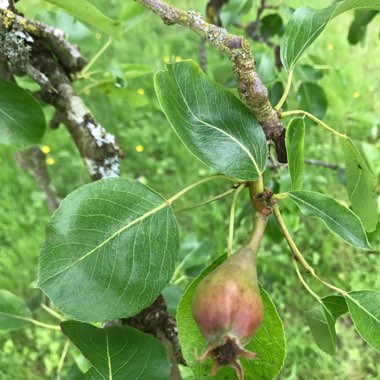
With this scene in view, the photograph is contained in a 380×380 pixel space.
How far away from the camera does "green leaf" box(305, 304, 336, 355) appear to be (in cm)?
75

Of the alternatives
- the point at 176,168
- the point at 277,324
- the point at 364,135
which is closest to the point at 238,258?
the point at 277,324

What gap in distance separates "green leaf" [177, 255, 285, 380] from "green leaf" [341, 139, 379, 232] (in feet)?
0.95

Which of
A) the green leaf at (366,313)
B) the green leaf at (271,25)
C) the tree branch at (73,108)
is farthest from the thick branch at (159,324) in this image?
the green leaf at (271,25)

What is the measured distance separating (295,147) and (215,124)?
11cm

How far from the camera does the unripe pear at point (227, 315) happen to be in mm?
459

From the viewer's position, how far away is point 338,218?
0.68 m

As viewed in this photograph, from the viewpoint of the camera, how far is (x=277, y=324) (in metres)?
0.61

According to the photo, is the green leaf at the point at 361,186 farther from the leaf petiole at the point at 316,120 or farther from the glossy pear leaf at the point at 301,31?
the glossy pear leaf at the point at 301,31

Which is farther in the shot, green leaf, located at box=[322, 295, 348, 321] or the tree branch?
the tree branch

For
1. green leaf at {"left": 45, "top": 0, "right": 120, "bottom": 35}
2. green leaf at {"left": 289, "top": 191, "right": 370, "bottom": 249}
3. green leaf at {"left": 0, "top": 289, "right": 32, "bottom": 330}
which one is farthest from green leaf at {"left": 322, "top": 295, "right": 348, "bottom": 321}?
green leaf at {"left": 0, "top": 289, "right": 32, "bottom": 330}

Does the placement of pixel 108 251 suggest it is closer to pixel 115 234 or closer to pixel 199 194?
pixel 115 234

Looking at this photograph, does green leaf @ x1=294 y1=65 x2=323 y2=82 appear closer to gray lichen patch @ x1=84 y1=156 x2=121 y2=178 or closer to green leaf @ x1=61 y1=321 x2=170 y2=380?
gray lichen patch @ x1=84 y1=156 x2=121 y2=178

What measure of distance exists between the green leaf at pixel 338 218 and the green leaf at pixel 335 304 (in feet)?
0.37

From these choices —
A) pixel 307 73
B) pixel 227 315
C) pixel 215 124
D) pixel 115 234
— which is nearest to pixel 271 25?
pixel 307 73
